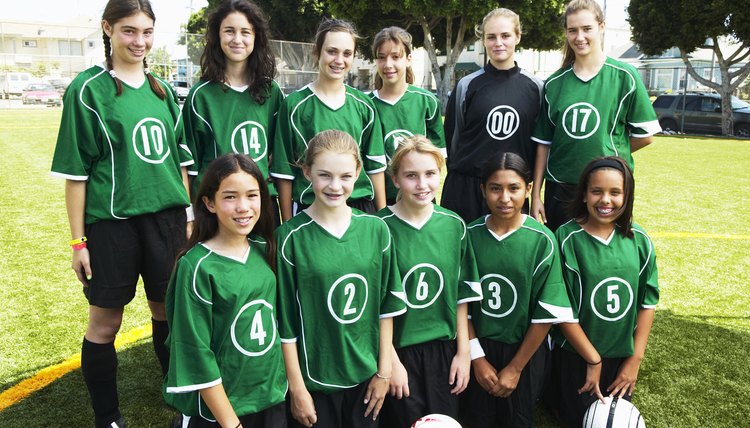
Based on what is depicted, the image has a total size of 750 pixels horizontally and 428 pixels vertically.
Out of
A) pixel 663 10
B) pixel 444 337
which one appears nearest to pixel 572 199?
pixel 444 337

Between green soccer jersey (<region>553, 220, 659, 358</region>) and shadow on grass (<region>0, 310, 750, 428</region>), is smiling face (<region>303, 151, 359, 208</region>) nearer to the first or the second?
green soccer jersey (<region>553, 220, 659, 358</region>)

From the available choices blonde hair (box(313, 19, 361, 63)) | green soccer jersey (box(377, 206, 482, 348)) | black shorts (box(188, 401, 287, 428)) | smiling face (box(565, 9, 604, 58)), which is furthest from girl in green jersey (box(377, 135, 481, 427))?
smiling face (box(565, 9, 604, 58))

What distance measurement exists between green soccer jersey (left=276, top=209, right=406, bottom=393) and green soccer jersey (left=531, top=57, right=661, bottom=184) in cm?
125

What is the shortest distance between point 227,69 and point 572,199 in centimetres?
183

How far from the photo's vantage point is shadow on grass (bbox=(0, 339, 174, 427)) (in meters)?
2.81

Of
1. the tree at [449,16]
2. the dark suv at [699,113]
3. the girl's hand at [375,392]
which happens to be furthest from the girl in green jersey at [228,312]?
the dark suv at [699,113]

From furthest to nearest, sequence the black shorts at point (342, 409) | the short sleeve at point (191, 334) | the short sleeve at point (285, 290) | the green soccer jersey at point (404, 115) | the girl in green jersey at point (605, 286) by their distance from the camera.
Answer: the green soccer jersey at point (404, 115) < the girl in green jersey at point (605, 286) < the black shorts at point (342, 409) < the short sleeve at point (285, 290) < the short sleeve at point (191, 334)

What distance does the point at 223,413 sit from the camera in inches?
78.4

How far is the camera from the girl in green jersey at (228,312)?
6.46 feet

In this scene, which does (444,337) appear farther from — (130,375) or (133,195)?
(130,375)

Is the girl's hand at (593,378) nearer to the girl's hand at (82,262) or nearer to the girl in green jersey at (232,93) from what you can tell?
the girl in green jersey at (232,93)

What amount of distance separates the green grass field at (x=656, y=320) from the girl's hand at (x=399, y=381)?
837mm

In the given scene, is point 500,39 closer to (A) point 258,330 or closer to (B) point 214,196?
(B) point 214,196

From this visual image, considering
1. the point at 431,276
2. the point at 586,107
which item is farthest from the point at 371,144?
the point at 586,107
